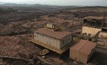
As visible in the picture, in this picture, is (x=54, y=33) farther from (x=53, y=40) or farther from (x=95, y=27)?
(x=95, y=27)

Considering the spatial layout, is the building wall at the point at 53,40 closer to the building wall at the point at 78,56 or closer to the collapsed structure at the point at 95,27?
the building wall at the point at 78,56

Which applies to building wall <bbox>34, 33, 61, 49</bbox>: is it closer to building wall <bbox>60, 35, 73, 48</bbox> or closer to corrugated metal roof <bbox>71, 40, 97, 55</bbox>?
building wall <bbox>60, 35, 73, 48</bbox>

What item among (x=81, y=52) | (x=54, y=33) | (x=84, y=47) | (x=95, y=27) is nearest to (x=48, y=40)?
(x=54, y=33)

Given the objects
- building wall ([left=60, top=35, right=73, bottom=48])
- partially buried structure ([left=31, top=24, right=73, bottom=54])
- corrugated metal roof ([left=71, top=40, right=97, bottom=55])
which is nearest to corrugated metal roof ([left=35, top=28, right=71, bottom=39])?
partially buried structure ([left=31, top=24, right=73, bottom=54])

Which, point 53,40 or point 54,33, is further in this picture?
point 54,33

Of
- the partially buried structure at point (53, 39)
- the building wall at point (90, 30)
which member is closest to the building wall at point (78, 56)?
the partially buried structure at point (53, 39)
